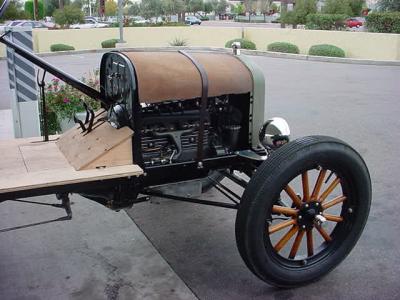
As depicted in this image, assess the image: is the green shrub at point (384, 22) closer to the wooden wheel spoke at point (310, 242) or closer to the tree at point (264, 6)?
the wooden wheel spoke at point (310, 242)

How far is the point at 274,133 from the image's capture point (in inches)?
146

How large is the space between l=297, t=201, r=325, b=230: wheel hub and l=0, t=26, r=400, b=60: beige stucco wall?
16588 mm

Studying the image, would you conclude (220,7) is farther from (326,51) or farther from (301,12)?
(326,51)

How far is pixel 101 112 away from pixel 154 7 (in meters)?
34.0

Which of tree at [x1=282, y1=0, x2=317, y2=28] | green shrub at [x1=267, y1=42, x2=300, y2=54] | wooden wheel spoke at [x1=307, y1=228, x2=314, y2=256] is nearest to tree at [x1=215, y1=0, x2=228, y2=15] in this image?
tree at [x1=282, y1=0, x2=317, y2=28]

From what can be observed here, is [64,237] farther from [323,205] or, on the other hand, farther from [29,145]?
[323,205]

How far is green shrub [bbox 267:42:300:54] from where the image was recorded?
2038 cm

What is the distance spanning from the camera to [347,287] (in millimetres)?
3398

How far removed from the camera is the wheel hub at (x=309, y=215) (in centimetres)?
332

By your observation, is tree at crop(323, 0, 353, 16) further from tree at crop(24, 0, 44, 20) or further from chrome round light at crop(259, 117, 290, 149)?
tree at crop(24, 0, 44, 20)

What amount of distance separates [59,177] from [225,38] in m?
21.9

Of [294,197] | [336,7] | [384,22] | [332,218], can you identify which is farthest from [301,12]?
[294,197]

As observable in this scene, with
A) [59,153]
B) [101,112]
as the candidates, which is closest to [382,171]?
[101,112]

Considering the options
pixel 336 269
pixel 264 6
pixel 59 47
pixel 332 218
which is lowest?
pixel 336 269
